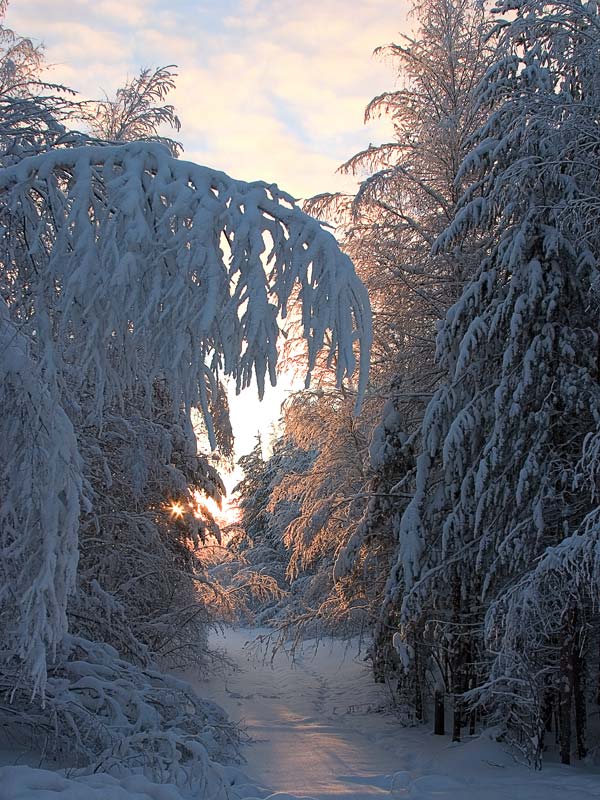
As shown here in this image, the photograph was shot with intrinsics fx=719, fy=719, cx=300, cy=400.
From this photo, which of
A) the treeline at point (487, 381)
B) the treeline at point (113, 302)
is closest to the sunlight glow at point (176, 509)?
the treeline at point (487, 381)

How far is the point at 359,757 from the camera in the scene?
30.6 ft

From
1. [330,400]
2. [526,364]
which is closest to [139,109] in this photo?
[330,400]

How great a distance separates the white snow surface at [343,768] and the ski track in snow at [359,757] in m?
0.01

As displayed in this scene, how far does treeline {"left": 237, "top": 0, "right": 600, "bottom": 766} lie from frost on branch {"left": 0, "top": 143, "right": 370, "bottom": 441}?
512 cm

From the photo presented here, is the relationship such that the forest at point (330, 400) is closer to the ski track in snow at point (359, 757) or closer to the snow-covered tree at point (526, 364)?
the snow-covered tree at point (526, 364)

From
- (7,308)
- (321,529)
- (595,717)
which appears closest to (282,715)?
(321,529)

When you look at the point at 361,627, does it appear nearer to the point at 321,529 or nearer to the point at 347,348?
the point at 321,529

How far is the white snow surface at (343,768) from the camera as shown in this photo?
4.40 metres

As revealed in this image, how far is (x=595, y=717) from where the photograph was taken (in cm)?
1048

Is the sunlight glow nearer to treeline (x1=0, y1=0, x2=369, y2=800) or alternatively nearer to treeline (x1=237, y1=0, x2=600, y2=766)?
treeline (x1=237, y1=0, x2=600, y2=766)

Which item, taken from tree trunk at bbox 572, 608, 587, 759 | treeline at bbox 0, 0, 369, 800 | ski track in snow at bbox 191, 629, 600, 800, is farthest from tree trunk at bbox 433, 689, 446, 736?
treeline at bbox 0, 0, 369, 800

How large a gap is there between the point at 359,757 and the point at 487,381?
17.2 feet

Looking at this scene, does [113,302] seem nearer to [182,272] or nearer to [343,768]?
[182,272]

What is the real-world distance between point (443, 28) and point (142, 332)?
429 inches
